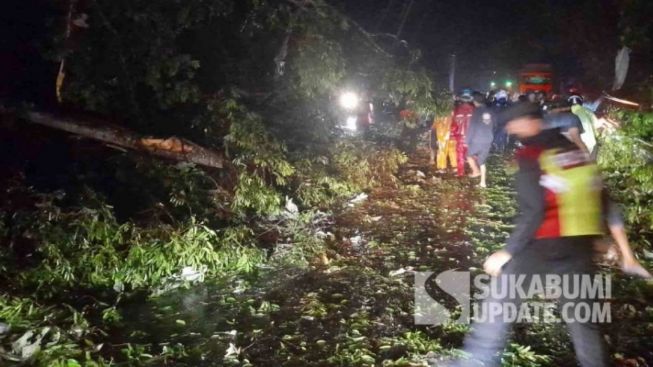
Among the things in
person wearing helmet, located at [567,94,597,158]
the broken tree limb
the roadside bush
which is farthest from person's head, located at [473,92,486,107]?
the broken tree limb

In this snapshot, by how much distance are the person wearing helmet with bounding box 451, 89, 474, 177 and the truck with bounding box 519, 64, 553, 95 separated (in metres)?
23.3

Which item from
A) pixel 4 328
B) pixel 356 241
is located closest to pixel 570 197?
pixel 356 241

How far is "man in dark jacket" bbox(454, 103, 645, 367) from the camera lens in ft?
9.77

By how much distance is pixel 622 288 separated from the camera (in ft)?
15.9

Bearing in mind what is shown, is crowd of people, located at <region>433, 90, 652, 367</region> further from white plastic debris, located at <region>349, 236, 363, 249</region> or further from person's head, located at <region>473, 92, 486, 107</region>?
person's head, located at <region>473, 92, 486, 107</region>

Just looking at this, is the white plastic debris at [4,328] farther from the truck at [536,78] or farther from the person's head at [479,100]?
the truck at [536,78]

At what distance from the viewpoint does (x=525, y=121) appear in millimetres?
3135

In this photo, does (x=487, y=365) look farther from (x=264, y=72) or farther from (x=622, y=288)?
(x=264, y=72)

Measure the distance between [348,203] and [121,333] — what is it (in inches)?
191

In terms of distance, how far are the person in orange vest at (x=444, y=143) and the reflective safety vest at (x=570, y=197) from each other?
700 centimetres

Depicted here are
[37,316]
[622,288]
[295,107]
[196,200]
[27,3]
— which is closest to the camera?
[37,316]

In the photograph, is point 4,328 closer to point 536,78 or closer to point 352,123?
point 352,123

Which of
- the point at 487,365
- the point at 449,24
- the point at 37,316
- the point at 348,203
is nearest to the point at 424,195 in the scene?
the point at 348,203

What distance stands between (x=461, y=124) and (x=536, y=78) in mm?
24872
